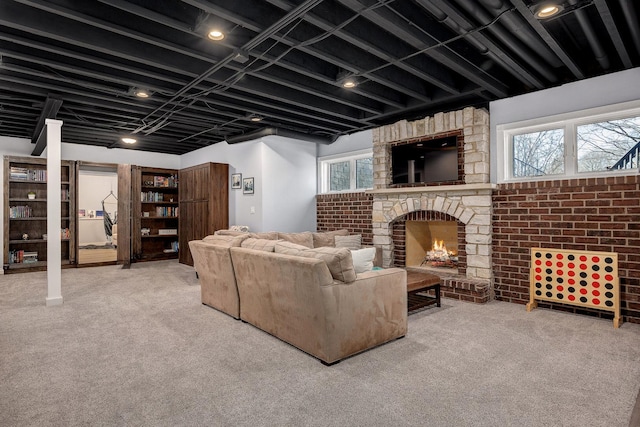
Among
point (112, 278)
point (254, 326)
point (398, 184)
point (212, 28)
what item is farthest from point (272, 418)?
point (112, 278)

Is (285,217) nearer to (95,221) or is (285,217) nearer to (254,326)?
(254,326)

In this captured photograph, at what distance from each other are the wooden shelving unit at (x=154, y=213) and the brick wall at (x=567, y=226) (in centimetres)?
686

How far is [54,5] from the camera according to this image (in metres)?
2.47

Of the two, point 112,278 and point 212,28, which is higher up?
point 212,28

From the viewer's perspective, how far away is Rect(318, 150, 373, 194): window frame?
6445mm

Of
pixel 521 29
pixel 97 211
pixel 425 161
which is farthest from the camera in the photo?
pixel 97 211

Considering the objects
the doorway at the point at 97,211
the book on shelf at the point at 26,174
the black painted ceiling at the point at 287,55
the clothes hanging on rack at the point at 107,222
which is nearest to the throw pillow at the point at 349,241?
the black painted ceiling at the point at 287,55

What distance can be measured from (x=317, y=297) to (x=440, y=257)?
329 cm

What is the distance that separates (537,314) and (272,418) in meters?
3.29

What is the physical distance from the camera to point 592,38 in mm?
3102

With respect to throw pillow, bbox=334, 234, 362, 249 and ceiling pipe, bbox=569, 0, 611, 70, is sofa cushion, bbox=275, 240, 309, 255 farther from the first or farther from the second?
ceiling pipe, bbox=569, 0, 611, 70

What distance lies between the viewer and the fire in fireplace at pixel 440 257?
5.32 metres

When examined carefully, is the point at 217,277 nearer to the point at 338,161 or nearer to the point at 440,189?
the point at 440,189

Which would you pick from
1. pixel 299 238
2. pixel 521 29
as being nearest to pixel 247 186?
pixel 299 238
